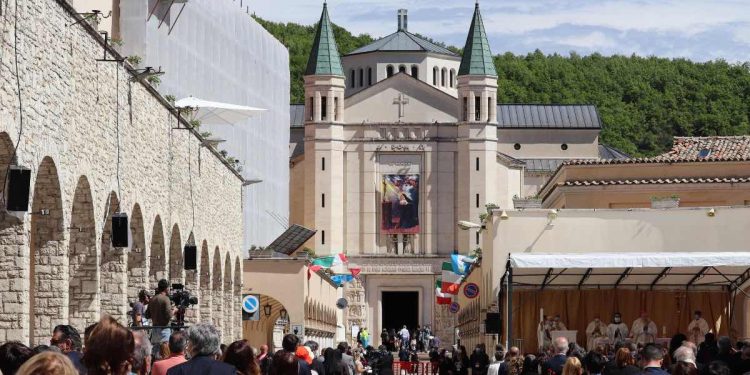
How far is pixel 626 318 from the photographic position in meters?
29.8

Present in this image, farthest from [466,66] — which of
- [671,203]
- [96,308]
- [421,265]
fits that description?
[96,308]

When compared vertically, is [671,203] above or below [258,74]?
below

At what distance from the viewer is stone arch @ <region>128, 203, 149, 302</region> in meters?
27.8

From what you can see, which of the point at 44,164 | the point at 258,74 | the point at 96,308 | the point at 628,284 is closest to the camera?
the point at 44,164

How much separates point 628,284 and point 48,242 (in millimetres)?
12510

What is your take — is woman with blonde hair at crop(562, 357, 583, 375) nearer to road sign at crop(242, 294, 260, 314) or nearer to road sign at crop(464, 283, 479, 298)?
road sign at crop(464, 283, 479, 298)

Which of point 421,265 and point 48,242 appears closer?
point 48,242

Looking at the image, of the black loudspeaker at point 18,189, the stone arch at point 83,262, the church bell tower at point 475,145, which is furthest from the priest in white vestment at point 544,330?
the church bell tower at point 475,145

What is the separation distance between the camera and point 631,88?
137125 millimetres

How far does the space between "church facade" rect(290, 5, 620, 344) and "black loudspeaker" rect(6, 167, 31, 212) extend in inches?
2731

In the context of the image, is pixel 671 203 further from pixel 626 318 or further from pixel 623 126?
pixel 623 126

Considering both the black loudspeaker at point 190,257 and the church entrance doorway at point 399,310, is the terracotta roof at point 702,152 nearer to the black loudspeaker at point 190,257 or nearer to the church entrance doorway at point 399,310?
the black loudspeaker at point 190,257

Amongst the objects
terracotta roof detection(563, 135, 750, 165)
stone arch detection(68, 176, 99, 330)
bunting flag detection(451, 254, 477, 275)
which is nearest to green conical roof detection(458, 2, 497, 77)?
bunting flag detection(451, 254, 477, 275)

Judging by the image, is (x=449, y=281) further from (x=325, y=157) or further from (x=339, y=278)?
(x=325, y=157)
